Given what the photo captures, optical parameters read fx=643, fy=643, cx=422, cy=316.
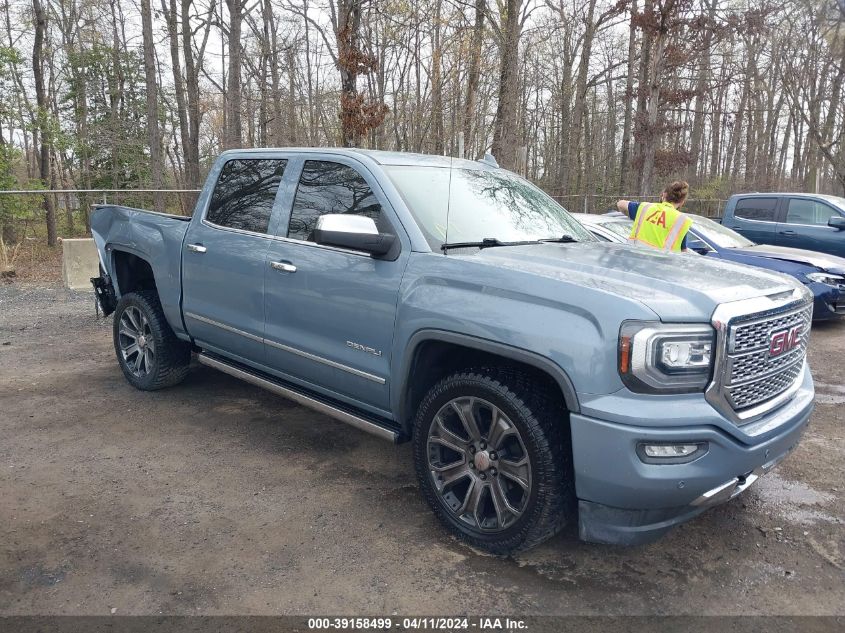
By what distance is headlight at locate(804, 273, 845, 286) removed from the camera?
8.25 meters

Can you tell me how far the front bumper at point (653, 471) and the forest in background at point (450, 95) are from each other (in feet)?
33.3

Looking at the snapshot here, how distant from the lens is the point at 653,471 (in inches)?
99.5

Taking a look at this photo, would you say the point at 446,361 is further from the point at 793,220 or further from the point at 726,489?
the point at 793,220

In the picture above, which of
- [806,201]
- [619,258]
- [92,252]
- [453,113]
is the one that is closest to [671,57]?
[453,113]

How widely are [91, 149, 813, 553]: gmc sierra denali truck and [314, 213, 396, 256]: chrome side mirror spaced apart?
0.01 m

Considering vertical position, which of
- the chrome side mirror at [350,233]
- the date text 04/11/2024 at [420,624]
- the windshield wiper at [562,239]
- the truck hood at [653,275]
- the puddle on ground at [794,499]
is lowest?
the puddle on ground at [794,499]

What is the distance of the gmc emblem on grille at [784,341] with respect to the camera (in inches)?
113

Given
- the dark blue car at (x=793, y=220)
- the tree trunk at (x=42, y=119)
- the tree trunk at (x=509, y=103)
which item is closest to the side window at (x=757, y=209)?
the dark blue car at (x=793, y=220)

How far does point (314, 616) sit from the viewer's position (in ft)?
8.71

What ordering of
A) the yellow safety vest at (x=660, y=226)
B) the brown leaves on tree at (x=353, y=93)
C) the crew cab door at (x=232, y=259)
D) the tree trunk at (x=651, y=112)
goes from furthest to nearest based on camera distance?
the tree trunk at (x=651, y=112) < the brown leaves on tree at (x=353, y=93) < the yellow safety vest at (x=660, y=226) < the crew cab door at (x=232, y=259)

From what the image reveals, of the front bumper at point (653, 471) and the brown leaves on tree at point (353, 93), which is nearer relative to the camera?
the front bumper at point (653, 471)

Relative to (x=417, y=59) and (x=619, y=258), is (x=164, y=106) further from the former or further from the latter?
(x=619, y=258)

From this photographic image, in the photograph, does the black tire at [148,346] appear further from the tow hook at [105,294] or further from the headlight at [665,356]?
the headlight at [665,356]

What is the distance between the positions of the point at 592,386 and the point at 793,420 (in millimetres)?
1127
